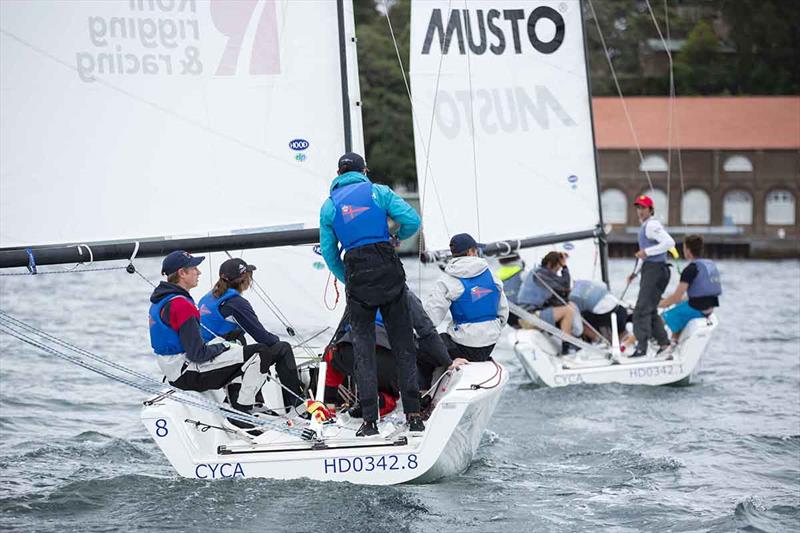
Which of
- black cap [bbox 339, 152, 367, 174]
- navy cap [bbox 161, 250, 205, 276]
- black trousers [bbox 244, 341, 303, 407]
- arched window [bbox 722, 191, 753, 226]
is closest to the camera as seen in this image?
black cap [bbox 339, 152, 367, 174]

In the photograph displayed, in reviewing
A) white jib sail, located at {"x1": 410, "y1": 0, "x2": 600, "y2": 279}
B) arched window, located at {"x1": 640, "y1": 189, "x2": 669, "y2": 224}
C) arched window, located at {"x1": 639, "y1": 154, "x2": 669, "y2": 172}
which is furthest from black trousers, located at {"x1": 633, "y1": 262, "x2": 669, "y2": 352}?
arched window, located at {"x1": 639, "y1": 154, "x2": 669, "y2": 172}

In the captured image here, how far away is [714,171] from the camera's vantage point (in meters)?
53.3

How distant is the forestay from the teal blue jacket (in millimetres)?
1432

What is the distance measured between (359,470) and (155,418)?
1.24 metres

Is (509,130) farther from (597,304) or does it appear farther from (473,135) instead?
(597,304)

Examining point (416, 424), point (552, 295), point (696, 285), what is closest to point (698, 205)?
point (696, 285)

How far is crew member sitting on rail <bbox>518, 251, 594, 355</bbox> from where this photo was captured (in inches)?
535

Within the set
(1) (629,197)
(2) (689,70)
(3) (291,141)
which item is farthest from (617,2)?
(3) (291,141)

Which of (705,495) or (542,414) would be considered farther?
(542,414)

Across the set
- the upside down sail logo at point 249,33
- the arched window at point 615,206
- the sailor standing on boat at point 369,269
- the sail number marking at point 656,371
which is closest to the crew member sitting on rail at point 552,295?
the sail number marking at point 656,371

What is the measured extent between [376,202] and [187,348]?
4.83 feet

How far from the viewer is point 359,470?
7.72 metres

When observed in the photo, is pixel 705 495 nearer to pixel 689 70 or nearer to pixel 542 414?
pixel 542 414

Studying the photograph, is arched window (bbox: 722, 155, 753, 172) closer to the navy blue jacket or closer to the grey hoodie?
the grey hoodie
